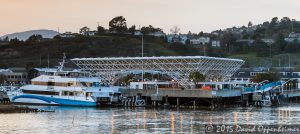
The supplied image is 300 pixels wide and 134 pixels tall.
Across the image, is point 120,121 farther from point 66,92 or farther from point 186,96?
point 186,96

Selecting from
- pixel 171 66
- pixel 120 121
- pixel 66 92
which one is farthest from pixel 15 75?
pixel 120 121

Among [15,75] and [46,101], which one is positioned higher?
[15,75]

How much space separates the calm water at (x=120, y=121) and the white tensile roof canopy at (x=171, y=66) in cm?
3757

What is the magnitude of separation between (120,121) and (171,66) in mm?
52468

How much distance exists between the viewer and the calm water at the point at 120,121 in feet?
224

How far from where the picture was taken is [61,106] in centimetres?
11125

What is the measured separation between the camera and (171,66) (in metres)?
130

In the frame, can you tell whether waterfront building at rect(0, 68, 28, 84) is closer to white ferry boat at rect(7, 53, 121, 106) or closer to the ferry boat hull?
the ferry boat hull

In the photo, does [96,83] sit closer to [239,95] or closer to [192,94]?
[192,94]

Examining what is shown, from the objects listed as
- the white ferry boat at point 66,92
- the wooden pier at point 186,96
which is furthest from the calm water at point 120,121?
the wooden pier at point 186,96

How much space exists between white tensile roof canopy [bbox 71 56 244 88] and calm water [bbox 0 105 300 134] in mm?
37572

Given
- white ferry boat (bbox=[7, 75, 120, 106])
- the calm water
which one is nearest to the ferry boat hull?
white ferry boat (bbox=[7, 75, 120, 106])

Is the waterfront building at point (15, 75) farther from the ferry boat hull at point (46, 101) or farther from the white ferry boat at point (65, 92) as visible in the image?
the white ferry boat at point (65, 92)

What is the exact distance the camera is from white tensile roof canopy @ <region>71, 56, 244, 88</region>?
128 meters
